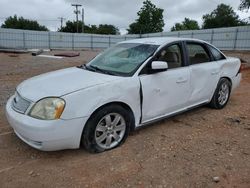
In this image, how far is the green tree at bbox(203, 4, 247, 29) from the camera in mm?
53438

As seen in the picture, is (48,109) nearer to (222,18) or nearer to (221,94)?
(221,94)

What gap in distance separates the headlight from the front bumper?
5cm

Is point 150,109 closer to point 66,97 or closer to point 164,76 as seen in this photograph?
point 164,76

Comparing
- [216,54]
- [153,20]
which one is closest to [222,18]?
[153,20]

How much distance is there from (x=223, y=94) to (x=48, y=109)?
3.64 metres

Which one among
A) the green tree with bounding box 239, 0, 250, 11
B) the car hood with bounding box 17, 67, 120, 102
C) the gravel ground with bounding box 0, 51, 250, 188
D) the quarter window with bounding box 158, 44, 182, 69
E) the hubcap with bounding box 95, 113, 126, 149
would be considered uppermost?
the green tree with bounding box 239, 0, 250, 11

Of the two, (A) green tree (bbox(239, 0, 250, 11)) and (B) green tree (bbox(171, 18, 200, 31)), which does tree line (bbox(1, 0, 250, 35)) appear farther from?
(A) green tree (bbox(239, 0, 250, 11))

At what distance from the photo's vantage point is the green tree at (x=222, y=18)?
5344 cm

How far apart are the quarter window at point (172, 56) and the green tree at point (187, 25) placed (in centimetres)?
6788

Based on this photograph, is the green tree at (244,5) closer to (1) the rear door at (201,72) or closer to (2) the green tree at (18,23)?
(1) the rear door at (201,72)

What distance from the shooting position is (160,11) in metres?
57.7

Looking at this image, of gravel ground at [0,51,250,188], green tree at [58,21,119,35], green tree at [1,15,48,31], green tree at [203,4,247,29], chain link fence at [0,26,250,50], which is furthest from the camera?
green tree at [58,21,119,35]

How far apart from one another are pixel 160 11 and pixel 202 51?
5711 centimetres

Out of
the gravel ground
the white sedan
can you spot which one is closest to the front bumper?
the white sedan
